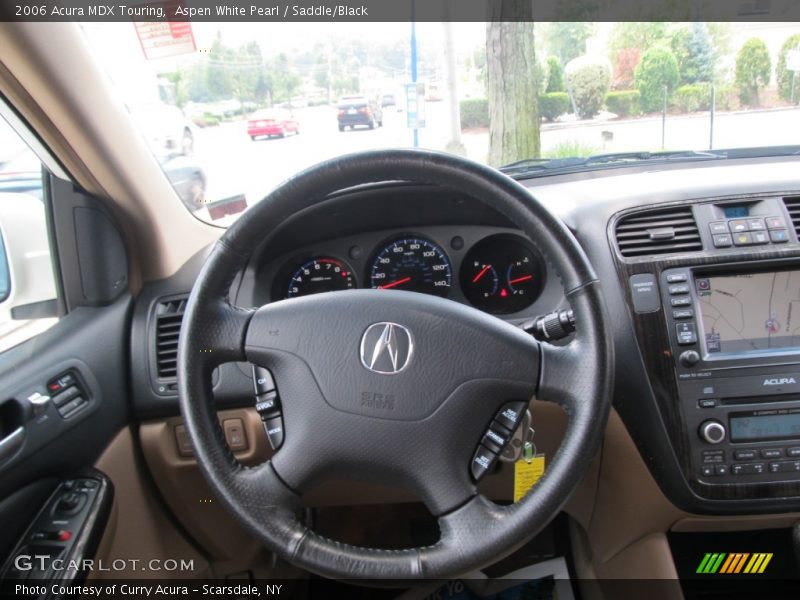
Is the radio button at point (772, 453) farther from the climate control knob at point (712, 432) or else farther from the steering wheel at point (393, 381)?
the steering wheel at point (393, 381)

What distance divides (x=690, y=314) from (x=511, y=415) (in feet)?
2.45

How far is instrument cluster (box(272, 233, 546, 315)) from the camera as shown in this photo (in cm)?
189

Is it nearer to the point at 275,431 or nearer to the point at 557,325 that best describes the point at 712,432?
the point at 557,325

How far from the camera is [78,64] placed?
1486 millimetres

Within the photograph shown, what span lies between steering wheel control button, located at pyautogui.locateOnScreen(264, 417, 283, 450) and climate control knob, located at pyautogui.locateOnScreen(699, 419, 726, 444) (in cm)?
113

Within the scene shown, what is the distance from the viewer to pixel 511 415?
116 centimetres

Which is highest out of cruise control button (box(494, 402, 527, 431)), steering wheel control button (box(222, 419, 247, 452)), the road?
the road

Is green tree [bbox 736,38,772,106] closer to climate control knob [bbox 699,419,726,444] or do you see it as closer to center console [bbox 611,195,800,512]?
center console [bbox 611,195,800,512]

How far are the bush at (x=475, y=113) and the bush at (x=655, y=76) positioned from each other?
1.67 feet

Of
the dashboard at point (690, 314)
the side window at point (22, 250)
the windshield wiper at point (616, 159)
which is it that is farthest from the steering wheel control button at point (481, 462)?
the side window at point (22, 250)

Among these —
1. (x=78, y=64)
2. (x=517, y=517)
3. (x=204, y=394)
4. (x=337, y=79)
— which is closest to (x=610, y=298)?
(x=517, y=517)

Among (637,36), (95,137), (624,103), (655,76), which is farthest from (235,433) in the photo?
(637,36)

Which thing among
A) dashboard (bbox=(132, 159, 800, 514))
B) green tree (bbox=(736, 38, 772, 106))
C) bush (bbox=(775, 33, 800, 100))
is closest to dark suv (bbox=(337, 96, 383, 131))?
dashboard (bbox=(132, 159, 800, 514))

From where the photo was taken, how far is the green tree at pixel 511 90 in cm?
207
